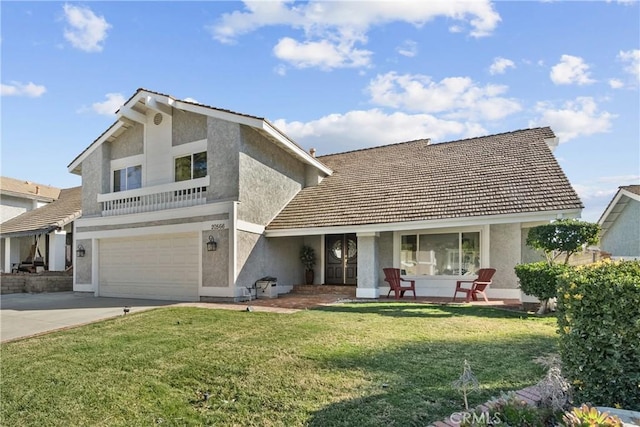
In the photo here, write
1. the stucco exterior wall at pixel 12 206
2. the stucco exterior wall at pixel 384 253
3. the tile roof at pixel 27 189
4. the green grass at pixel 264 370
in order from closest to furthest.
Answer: the green grass at pixel 264 370 → the stucco exterior wall at pixel 384 253 → the stucco exterior wall at pixel 12 206 → the tile roof at pixel 27 189

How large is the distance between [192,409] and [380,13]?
10980 mm

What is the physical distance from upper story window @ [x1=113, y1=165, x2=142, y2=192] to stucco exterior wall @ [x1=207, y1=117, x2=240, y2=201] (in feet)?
14.8

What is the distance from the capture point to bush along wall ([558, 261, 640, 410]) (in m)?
3.89

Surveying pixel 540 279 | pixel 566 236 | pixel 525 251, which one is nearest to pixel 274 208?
pixel 525 251

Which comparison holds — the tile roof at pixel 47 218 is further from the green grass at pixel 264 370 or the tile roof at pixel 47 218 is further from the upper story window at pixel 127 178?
the green grass at pixel 264 370

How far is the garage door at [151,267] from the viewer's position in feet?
50.7

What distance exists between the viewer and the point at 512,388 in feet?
16.4

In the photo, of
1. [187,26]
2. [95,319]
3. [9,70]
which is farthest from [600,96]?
[9,70]

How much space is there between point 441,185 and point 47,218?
911 inches

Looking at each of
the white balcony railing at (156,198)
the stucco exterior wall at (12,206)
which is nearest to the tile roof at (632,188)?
the white balcony railing at (156,198)

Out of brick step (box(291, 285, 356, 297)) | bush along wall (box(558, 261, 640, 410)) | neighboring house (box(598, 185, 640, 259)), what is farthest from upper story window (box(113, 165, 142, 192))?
neighboring house (box(598, 185, 640, 259))

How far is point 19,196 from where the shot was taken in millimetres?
28672

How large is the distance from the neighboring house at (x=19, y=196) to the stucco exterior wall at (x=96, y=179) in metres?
13.7

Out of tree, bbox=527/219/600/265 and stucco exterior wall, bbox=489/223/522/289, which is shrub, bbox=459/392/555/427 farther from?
stucco exterior wall, bbox=489/223/522/289
